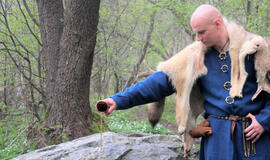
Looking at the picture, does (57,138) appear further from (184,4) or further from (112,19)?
(184,4)

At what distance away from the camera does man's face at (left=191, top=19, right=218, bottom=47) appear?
216 centimetres

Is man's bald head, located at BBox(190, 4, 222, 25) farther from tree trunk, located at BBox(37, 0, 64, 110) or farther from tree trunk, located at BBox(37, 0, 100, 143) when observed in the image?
tree trunk, located at BBox(37, 0, 64, 110)

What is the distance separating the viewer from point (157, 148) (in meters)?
3.33

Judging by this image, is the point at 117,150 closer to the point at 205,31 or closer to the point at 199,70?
the point at 199,70

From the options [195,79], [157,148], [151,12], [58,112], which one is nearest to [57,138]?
[58,112]

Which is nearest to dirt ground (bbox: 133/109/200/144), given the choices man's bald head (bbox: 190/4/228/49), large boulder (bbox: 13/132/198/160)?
large boulder (bbox: 13/132/198/160)

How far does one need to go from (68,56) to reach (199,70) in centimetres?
336

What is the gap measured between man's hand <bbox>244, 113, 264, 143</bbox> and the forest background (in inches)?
50.7

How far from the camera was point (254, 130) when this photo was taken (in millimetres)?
2145

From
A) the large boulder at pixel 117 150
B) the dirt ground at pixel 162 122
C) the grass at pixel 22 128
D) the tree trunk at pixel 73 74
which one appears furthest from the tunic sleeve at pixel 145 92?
the dirt ground at pixel 162 122

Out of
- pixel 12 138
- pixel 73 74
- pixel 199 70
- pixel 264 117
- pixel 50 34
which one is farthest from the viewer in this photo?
pixel 12 138

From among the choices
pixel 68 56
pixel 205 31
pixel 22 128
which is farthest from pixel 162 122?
pixel 205 31

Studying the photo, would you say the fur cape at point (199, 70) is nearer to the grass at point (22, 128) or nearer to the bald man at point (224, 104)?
the bald man at point (224, 104)

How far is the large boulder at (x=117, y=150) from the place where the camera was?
10.2ft
